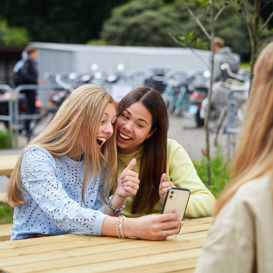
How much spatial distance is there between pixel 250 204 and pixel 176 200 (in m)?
1.17

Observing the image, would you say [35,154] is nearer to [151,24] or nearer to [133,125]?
[133,125]

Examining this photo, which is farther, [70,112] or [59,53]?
[59,53]

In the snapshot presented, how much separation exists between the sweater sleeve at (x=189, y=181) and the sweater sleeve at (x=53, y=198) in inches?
25.2

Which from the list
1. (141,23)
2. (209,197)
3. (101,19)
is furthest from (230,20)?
(209,197)

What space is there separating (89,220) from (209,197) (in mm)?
774

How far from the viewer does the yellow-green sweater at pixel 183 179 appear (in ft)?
10.1

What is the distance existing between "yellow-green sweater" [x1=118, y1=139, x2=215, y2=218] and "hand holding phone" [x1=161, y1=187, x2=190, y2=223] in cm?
53

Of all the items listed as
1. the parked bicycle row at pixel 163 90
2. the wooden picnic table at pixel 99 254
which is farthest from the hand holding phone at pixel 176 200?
the parked bicycle row at pixel 163 90

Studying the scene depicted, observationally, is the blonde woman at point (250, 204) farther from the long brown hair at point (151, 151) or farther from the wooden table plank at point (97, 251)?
the long brown hair at point (151, 151)

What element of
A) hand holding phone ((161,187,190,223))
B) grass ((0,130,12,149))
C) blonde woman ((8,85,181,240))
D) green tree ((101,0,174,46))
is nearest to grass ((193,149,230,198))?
blonde woman ((8,85,181,240))

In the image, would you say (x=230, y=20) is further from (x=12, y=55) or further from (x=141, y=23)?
(x=12, y=55)

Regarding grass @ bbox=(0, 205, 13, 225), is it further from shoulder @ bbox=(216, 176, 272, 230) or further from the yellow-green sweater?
shoulder @ bbox=(216, 176, 272, 230)

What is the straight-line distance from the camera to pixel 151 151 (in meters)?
3.26

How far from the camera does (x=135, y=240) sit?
2510 mm
